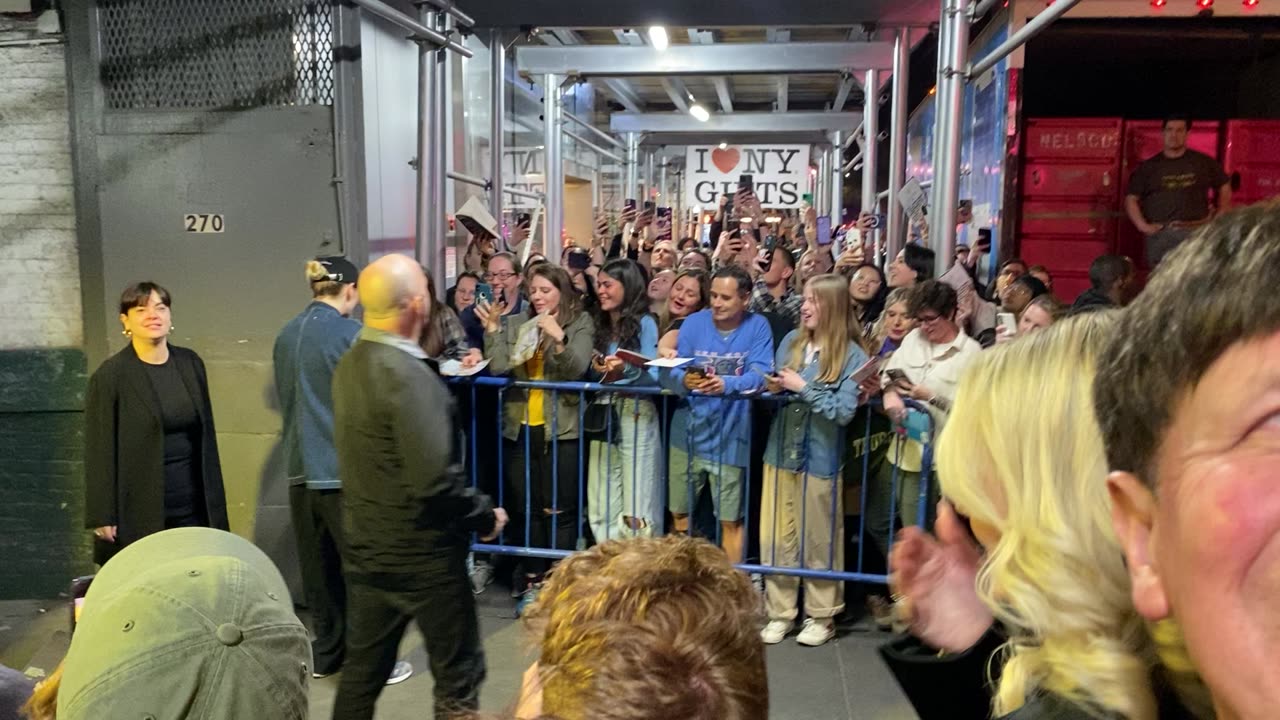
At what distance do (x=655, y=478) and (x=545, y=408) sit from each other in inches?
28.8

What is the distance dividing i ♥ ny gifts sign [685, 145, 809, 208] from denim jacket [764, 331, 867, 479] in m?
6.96

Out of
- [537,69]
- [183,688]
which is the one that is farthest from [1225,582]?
[537,69]

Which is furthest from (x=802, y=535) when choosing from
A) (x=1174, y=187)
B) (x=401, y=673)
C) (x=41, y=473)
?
(x=1174, y=187)

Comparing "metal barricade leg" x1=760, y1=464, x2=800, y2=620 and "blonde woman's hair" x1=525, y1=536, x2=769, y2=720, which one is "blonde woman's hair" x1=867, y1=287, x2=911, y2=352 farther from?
"blonde woman's hair" x1=525, y1=536, x2=769, y2=720

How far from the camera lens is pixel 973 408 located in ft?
4.91

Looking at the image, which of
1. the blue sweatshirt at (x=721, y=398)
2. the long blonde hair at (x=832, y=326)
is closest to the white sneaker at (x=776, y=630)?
the blue sweatshirt at (x=721, y=398)

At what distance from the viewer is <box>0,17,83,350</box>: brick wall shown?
5043 millimetres

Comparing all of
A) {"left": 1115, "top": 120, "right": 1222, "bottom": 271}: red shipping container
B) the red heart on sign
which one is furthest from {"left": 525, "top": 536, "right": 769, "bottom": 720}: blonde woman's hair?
the red heart on sign

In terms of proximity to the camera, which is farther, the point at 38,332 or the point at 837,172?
the point at 837,172

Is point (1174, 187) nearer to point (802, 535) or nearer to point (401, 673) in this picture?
point (802, 535)

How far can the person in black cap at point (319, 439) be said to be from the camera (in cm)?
417

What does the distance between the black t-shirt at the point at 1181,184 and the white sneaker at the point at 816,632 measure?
631 cm

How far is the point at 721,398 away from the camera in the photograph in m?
4.81

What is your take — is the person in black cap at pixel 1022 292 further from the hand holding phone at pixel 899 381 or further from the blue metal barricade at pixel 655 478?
the blue metal barricade at pixel 655 478
